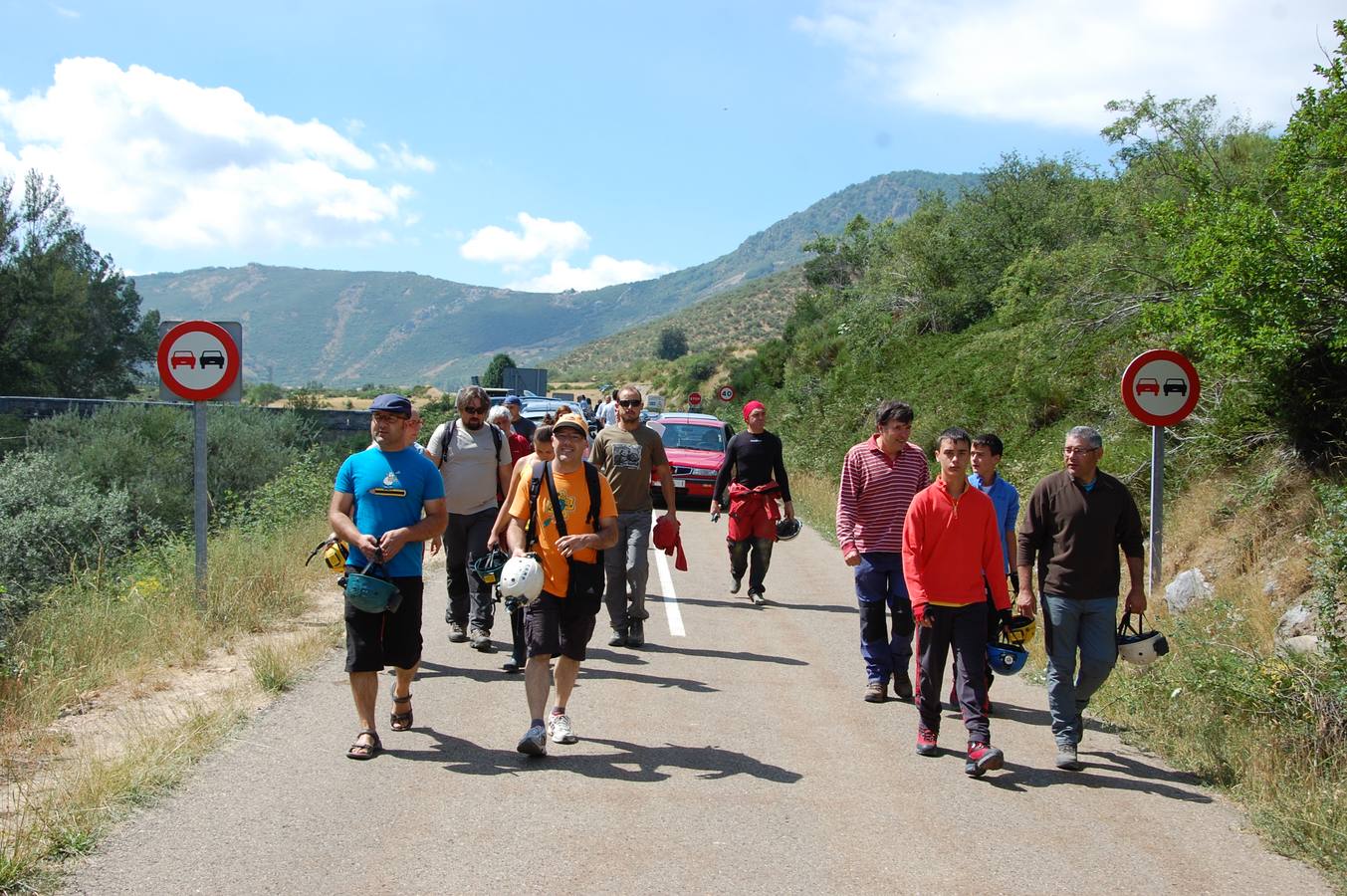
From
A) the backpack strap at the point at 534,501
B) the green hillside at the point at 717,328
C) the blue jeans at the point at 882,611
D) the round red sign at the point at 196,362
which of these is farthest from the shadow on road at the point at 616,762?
the green hillside at the point at 717,328

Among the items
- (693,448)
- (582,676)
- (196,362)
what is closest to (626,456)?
(582,676)

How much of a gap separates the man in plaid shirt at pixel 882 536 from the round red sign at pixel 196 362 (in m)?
5.12

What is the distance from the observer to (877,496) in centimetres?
778

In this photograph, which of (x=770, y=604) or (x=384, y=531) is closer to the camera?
(x=384, y=531)

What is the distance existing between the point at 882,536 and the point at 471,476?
3123 millimetres

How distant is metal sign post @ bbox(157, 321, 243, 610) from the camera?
9359mm

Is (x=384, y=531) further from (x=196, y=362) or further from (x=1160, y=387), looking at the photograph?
(x=1160, y=387)

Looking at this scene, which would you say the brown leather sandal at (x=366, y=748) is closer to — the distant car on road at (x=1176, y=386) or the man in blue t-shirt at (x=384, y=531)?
the man in blue t-shirt at (x=384, y=531)

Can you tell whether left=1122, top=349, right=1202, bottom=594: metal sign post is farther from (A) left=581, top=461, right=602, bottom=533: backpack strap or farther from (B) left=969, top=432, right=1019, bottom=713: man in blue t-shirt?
(A) left=581, top=461, right=602, bottom=533: backpack strap

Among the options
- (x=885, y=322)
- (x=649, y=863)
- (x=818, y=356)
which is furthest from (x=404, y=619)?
(x=818, y=356)

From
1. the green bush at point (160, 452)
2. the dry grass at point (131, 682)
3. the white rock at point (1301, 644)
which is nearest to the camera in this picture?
the dry grass at point (131, 682)

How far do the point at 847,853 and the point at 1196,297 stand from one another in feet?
23.9

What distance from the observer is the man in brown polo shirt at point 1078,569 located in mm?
6352

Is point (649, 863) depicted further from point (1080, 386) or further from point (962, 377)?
point (962, 377)
